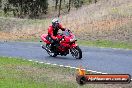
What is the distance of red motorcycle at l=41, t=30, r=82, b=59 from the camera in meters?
22.2

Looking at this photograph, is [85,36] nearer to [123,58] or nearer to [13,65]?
[123,58]

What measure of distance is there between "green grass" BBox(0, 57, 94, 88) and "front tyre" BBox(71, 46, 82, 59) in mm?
3364

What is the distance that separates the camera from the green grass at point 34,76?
13744 millimetres

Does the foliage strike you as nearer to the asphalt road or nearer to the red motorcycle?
the asphalt road

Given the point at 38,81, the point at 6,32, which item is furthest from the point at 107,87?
the point at 6,32

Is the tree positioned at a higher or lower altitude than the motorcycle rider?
lower

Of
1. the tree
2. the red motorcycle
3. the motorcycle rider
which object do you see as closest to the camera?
the red motorcycle

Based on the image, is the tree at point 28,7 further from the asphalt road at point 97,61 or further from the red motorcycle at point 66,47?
the red motorcycle at point 66,47

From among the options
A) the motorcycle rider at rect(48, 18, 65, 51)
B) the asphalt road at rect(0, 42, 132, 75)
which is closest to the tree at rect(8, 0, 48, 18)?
the asphalt road at rect(0, 42, 132, 75)

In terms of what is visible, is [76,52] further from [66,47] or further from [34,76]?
[34,76]

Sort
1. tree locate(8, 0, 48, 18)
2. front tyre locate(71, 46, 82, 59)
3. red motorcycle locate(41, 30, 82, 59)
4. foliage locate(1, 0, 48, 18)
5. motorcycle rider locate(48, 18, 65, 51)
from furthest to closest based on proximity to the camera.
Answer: tree locate(8, 0, 48, 18), foliage locate(1, 0, 48, 18), motorcycle rider locate(48, 18, 65, 51), red motorcycle locate(41, 30, 82, 59), front tyre locate(71, 46, 82, 59)

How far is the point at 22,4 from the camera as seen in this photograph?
A: 95.7m

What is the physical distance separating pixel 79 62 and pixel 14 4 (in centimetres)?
7565

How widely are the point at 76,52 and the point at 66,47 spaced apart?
2.76 ft
